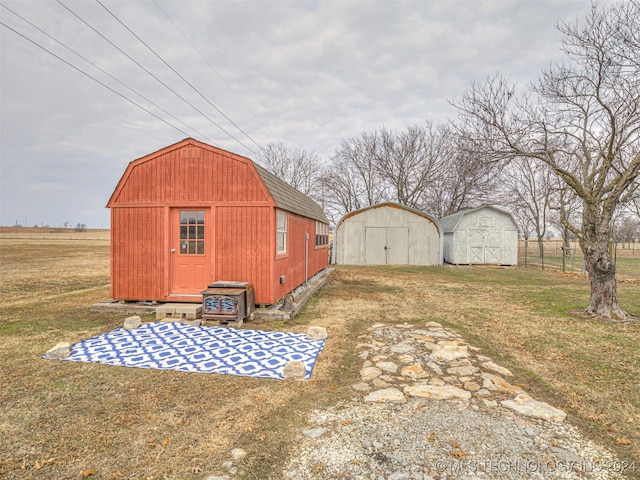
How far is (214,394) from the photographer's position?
357cm

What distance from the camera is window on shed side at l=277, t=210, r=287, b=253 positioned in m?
7.97

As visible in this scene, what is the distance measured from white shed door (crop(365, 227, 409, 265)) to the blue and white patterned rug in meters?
14.3

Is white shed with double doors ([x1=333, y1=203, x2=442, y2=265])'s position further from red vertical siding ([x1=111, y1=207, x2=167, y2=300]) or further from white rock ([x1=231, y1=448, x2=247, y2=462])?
white rock ([x1=231, y1=448, x2=247, y2=462])

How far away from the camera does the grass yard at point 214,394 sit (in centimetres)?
252

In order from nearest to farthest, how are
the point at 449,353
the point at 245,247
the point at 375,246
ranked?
the point at 449,353 → the point at 245,247 → the point at 375,246

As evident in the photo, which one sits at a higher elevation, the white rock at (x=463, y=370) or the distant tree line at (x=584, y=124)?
the distant tree line at (x=584, y=124)

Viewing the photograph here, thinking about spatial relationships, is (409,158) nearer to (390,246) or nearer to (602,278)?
(390,246)

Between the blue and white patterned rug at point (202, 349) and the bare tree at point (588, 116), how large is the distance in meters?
6.59

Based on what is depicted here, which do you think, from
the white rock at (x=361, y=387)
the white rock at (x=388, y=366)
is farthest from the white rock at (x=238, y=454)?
the white rock at (x=388, y=366)

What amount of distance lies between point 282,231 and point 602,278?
7487 millimetres

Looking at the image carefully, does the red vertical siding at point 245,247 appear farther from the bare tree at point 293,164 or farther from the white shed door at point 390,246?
the bare tree at point 293,164

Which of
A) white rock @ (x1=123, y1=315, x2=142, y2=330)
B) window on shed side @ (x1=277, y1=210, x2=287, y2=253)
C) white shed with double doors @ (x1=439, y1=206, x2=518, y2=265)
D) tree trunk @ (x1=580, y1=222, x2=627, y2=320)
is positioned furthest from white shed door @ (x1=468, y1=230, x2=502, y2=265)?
white rock @ (x1=123, y1=315, x2=142, y2=330)

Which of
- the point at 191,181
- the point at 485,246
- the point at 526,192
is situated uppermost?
the point at 526,192

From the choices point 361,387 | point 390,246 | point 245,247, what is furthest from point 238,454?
point 390,246
